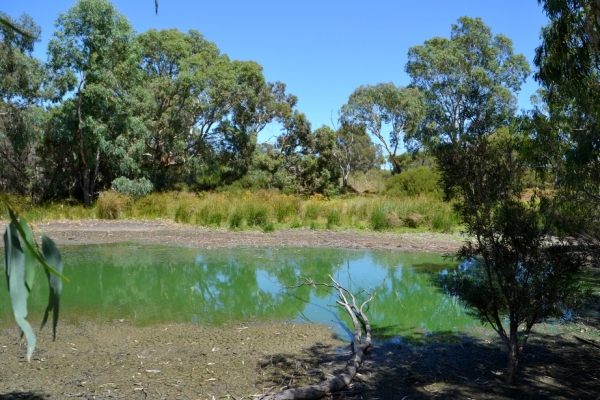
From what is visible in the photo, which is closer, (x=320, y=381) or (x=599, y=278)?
(x=320, y=381)

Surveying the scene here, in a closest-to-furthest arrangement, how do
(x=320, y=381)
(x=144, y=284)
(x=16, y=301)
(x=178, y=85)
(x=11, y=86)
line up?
(x=16, y=301)
(x=320, y=381)
(x=144, y=284)
(x=11, y=86)
(x=178, y=85)

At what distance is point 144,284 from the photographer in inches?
391

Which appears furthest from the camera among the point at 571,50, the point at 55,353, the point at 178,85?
the point at 178,85

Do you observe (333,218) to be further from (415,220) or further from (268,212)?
(415,220)

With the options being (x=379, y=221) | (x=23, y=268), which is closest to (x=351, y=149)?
(x=379, y=221)

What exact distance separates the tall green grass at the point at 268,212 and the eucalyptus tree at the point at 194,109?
6.85m

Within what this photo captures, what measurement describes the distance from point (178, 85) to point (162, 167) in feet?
12.9

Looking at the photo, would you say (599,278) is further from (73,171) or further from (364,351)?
(73,171)

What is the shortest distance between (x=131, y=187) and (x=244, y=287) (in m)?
12.0

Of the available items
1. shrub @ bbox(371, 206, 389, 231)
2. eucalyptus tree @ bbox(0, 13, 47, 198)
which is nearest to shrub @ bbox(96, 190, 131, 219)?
eucalyptus tree @ bbox(0, 13, 47, 198)

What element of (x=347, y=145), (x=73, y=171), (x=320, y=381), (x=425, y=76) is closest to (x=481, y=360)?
(x=320, y=381)

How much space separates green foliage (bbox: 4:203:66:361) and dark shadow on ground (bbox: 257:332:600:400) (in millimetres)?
3241

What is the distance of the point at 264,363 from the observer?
5645 millimetres

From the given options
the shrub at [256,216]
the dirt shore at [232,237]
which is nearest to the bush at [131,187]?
the dirt shore at [232,237]
